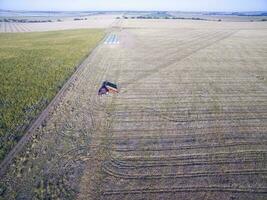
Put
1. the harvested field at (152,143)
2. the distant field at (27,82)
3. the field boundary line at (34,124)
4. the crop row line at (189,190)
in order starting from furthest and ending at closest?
the distant field at (27,82) → the field boundary line at (34,124) → the harvested field at (152,143) → the crop row line at (189,190)

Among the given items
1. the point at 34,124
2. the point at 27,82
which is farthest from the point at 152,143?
the point at 27,82

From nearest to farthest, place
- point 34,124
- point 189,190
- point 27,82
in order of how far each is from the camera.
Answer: point 189,190
point 34,124
point 27,82

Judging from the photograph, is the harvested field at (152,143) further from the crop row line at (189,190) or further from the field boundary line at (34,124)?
the field boundary line at (34,124)

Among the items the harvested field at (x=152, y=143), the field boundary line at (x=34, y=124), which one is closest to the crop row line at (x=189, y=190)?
the harvested field at (x=152, y=143)

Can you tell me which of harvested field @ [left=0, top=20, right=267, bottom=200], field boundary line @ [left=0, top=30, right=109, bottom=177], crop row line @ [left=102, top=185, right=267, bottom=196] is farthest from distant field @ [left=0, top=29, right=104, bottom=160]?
crop row line @ [left=102, top=185, right=267, bottom=196]

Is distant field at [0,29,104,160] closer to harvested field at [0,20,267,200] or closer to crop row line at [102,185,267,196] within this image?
harvested field at [0,20,267,200]

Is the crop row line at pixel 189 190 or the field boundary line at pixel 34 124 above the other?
the crop row line at pixel 189 190

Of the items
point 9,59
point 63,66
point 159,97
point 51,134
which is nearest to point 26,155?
point 51,134

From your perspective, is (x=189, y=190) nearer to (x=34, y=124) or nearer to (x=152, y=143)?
(x=152, y=143)

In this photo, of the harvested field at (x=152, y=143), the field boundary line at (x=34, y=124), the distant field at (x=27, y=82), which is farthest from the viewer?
the distant field at (x=27, y=82)
